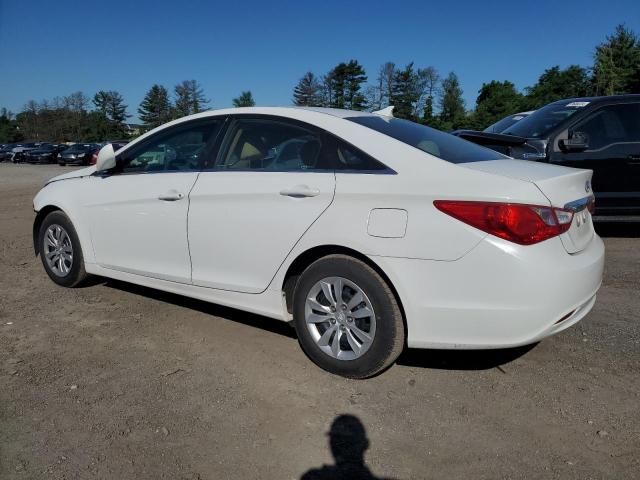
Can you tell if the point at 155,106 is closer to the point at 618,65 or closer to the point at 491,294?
the point at 618,65

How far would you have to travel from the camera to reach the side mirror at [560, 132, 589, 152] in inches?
244

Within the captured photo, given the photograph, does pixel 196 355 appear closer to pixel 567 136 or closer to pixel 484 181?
pixel 484 181

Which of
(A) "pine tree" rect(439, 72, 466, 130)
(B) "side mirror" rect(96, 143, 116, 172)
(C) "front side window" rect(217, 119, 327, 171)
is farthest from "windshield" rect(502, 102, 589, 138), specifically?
(A) "pine tree" rect(439, 72, 466, 130)

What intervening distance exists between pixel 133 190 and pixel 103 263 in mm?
723

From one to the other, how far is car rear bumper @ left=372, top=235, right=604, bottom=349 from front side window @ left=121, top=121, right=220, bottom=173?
1711 millimetres

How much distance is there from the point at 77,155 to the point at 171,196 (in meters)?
36.0

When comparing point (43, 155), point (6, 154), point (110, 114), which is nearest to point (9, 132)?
point (110, 114)

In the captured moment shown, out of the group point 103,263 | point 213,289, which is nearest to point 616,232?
point 213,289

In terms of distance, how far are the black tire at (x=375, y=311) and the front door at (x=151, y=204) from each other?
1.07m

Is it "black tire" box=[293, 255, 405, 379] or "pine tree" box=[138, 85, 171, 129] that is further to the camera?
"pine tree" box=[138, 85, 171, 129]

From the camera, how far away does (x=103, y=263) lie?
14.4 feet

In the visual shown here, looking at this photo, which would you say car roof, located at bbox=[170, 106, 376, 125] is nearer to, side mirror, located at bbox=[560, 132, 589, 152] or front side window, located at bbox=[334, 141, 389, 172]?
front side window, located at bbox=[334, 141, 389, 172]

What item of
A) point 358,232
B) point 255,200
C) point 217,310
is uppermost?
point 255,200

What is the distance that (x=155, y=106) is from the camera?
98188 mm
